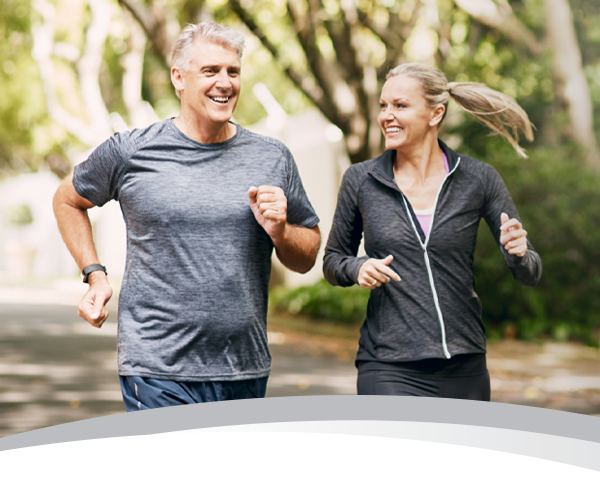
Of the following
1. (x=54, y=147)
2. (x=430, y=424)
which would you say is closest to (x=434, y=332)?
(x=430, y=424)

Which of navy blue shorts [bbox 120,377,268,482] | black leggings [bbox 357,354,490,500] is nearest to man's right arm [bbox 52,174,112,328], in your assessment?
navy blue shorts [bbox 120,377,268,482]

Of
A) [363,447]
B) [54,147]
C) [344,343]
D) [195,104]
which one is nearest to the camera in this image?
[195,104]

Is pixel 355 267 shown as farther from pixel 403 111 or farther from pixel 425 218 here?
pixel 403 111

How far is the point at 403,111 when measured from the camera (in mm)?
3486

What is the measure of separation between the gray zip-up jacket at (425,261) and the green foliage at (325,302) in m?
10.2

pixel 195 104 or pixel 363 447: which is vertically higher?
pixel 195 104

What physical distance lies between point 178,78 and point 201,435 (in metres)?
1.34

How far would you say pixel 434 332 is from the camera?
344 centimetres

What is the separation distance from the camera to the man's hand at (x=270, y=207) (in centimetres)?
320

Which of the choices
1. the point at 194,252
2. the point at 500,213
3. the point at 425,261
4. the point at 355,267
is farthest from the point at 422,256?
the point at 194,252

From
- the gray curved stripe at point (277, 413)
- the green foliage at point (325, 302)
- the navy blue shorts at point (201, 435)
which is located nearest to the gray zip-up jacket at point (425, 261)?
the gray curved stripe at point (277, 413)

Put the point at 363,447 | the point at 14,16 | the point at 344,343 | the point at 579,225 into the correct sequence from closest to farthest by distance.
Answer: the point at 363,447
the point at 579,225
the point at 344,343
the point at 14,16

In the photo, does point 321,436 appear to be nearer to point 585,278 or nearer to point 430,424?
point 430,424

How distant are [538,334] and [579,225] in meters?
1.54
